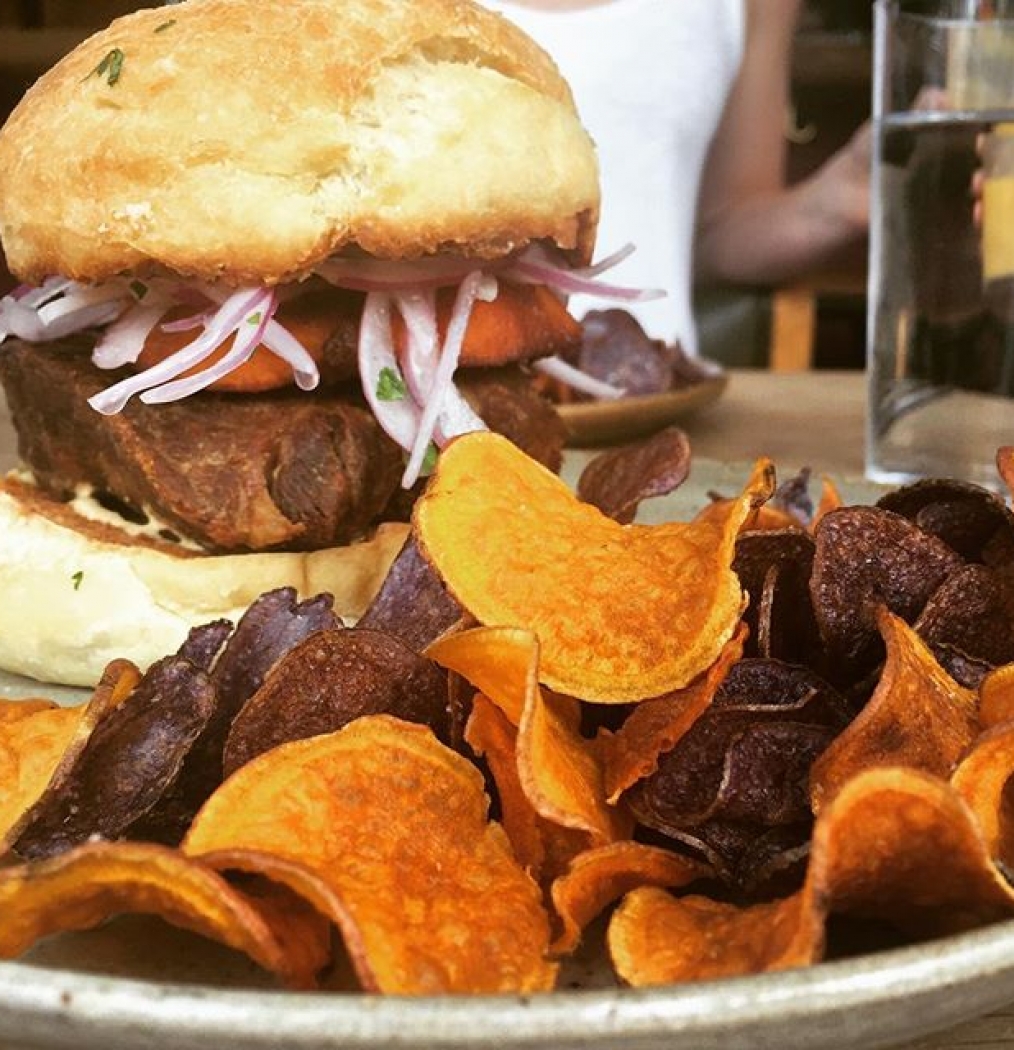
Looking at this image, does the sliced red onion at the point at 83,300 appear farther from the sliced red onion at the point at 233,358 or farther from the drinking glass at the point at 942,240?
the drinking glass at the point at 942,240

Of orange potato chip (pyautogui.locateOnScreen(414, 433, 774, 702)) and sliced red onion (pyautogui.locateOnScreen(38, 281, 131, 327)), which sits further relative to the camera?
sliced red onion (pyautogui.locateOnScreen(38, 281, 131, 327))

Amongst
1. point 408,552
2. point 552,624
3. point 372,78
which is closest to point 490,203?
point 372,78

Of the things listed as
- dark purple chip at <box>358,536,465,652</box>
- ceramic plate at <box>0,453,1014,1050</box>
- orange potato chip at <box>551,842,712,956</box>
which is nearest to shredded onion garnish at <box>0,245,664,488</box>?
dark purple chip at <box>358,536,465,652</box>

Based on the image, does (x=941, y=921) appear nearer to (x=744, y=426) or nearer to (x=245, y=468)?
(x=245, y=468)

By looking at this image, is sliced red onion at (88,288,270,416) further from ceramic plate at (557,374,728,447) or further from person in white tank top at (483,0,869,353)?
person in white tank top at (483,0,869,353)

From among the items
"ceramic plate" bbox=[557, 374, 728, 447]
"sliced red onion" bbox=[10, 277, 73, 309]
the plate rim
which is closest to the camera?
the plate rim

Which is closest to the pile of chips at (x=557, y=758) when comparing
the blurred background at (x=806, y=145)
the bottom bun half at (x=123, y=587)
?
the bottom bun half at (x=123, y=587)

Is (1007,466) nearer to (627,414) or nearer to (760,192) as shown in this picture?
(627,414)
